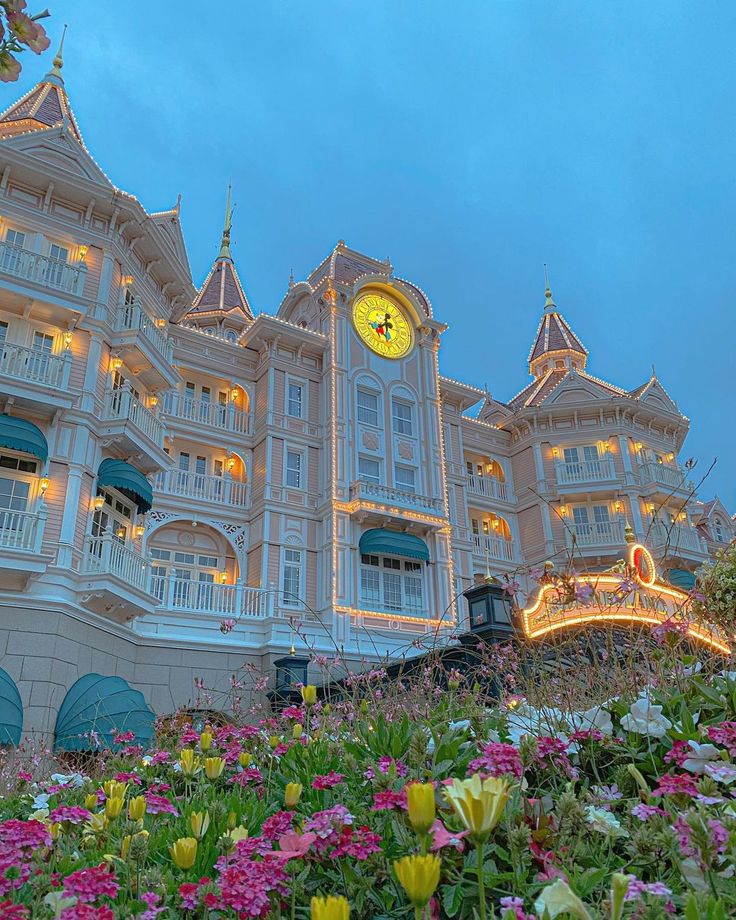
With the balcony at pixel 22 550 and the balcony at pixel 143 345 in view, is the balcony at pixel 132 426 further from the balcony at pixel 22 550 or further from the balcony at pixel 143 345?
the balcony at pixel 22 550

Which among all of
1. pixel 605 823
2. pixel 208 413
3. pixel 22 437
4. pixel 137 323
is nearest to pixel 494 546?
pixel 208 413

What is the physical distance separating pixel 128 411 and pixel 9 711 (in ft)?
26.2

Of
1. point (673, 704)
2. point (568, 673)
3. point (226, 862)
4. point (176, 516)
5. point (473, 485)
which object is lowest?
point (226, 862)

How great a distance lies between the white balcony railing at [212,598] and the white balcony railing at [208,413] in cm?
592

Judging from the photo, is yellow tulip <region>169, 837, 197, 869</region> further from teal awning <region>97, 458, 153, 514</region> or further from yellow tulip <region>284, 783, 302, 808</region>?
teal awning <region>97, 458, 153, 514</region>

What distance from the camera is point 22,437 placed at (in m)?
16.1

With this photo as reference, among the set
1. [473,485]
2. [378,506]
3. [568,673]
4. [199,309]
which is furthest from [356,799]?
[199,309]

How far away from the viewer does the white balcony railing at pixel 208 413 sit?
2455 centimetres

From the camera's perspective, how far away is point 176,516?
2297 cm

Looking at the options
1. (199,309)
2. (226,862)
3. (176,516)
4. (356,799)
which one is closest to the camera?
(226,862)

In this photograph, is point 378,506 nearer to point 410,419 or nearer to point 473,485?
point 410,419

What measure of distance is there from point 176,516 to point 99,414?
19.0 ft

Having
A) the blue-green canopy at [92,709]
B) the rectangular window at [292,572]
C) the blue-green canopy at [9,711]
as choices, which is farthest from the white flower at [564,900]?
the rectangular window at [292,572]

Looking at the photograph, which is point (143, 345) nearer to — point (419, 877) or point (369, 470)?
point (369, 470)
